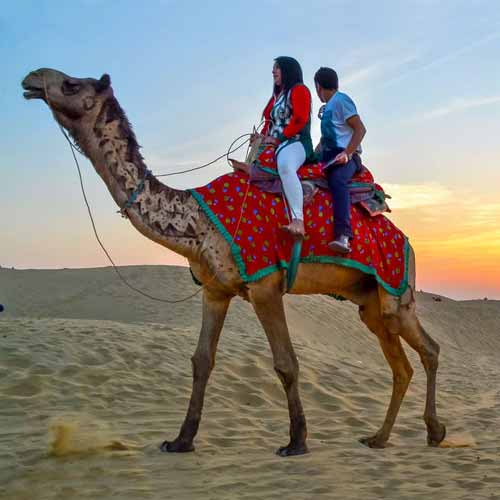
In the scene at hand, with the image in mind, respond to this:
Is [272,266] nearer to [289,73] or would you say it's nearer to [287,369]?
[287,369]

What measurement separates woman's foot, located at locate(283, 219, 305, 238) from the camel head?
72.1 inches

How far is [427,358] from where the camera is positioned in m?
7.20

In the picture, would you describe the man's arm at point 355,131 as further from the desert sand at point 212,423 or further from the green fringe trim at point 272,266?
the desert sand at point 212,423

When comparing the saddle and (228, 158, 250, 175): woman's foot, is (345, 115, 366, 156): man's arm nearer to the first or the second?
the saddle

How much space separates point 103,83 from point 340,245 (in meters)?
2.39

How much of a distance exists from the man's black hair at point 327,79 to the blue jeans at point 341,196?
0.81m

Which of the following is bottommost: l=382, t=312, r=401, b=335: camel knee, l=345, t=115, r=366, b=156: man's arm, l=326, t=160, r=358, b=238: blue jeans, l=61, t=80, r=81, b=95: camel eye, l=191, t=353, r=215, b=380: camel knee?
l=191, t=353, r=215, b=380: camel knee

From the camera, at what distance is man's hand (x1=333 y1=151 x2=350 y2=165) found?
21.6ft

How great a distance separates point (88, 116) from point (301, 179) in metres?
1.90

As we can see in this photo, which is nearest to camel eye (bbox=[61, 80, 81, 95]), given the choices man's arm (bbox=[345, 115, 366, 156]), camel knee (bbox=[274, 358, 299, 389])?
man's arm (bbox=[345, 115, 366, 156])

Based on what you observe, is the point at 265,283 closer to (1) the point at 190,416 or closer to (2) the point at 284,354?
(2) the point at 284,354

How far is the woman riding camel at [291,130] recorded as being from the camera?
6.26 metres

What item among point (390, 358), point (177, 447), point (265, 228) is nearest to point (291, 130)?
point (265, 228)

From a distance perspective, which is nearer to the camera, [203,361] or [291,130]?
[291,130]
